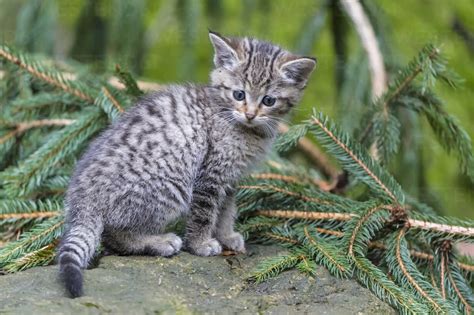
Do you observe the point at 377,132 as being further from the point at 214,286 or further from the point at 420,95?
the point at 214,286

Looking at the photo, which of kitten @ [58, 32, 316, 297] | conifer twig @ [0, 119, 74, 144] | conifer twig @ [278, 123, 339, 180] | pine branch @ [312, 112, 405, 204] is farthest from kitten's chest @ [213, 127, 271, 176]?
conifer twig @ [278, 123, 339, 180]

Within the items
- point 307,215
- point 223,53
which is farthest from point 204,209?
point 223,53

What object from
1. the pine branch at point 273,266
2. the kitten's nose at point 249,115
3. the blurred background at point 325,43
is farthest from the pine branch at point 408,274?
the blurred background at point 325,43

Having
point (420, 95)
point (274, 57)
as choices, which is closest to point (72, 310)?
point (274, 57)

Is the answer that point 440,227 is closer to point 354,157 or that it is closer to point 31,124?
point 354,157

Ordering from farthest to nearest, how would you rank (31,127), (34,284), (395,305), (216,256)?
(31,127) < (216,256) < (395,305) < (34,284)
